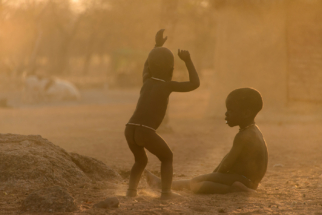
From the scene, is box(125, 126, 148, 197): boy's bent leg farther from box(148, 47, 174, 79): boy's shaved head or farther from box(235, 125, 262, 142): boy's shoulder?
box(235, 125, 262, 142): boy's shoulder

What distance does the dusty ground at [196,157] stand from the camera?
3436 millimetres

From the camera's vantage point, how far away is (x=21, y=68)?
98.0 ft

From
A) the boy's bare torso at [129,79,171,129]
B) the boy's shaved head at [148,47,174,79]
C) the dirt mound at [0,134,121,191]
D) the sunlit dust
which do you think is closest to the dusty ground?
the sunlit dust

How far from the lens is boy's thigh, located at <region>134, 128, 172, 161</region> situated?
11.7 feet

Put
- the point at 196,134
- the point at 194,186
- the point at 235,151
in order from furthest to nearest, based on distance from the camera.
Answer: the point at 196,134
the point at 194,186
the point at 235,151

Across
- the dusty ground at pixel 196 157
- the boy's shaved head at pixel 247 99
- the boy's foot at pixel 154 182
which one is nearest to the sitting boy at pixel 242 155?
the boy's shaved head at pixel 247 99

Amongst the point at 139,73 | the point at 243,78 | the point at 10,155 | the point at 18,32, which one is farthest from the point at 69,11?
the point at 10,155

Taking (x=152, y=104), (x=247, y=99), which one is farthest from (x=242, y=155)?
(x=152, y=104)

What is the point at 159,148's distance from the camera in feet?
11.8

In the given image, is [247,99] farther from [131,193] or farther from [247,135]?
[131,193]

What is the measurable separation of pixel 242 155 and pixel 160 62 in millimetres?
1207

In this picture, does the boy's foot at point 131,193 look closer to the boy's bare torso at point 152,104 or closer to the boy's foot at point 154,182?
the boy's foot at point 154,182

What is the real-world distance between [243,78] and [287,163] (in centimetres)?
585

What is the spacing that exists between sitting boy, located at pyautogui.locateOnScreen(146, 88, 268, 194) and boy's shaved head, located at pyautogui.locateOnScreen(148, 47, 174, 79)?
2.34ft
